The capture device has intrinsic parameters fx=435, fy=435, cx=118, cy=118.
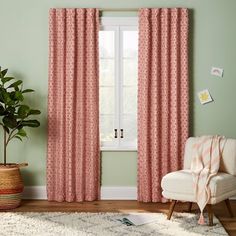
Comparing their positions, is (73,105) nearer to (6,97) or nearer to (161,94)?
(6,97)

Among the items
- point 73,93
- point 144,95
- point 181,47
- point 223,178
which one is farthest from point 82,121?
point 223,178

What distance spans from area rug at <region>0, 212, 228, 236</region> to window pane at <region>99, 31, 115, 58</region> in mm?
1942

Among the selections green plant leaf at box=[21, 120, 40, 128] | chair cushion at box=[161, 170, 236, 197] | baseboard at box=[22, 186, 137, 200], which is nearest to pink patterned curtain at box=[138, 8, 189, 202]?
baseboard at box=[22, 186, 137, 200]

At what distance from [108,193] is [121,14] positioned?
2112 mm

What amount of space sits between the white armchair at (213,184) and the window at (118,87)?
112cm

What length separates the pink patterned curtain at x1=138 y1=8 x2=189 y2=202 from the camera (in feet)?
16.3

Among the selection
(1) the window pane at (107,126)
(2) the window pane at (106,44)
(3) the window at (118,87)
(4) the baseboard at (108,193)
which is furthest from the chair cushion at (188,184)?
(2) the window pane at (106,44)

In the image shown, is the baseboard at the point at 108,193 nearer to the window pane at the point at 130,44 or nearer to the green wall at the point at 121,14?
the green wall at the point at 121,14

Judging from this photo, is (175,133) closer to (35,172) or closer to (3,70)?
(35,172)

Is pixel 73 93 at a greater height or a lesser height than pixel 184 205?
greater

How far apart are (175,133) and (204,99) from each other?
21.1 inches

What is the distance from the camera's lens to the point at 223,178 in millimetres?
4066

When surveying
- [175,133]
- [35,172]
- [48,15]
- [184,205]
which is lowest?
[184,205]

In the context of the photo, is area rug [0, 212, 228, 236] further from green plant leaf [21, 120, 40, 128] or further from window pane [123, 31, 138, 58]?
window pane [123, 31, 138, 58]
